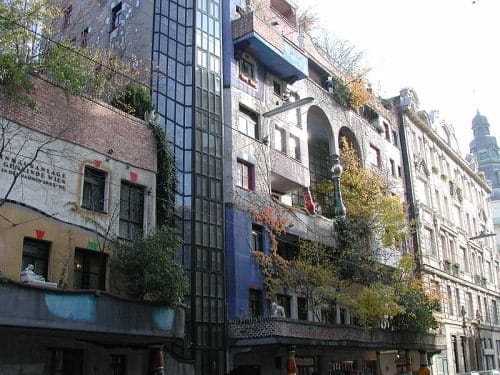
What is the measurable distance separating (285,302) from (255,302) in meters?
2.26

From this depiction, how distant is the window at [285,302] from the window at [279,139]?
744cm

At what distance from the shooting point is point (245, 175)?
2784 centimetres

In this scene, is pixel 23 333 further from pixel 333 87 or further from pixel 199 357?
pixel 333 87

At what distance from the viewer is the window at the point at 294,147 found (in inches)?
1238

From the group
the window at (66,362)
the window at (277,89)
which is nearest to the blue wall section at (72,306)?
the window at (66,362)

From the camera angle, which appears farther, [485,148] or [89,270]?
[485,148]

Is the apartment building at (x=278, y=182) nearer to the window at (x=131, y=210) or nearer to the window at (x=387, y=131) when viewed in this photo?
the window at (x=131, y=210)

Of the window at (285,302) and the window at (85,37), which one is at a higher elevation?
the window at (85,37)

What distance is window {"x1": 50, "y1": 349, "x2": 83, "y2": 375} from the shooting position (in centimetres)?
1716

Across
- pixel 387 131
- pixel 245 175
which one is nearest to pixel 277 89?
pixel 245 175

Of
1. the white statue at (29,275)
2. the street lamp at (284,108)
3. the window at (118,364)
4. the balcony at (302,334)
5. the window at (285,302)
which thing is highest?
the street lamp at (284,108)

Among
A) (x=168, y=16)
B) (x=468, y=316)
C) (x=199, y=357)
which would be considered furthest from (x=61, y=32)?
(x=468, y=316)

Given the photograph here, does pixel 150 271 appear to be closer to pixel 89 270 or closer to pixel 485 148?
pixel 89 270

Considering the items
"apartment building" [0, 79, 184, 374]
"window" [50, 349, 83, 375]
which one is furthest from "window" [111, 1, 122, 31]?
"window" [50, 349, 83, 375]
